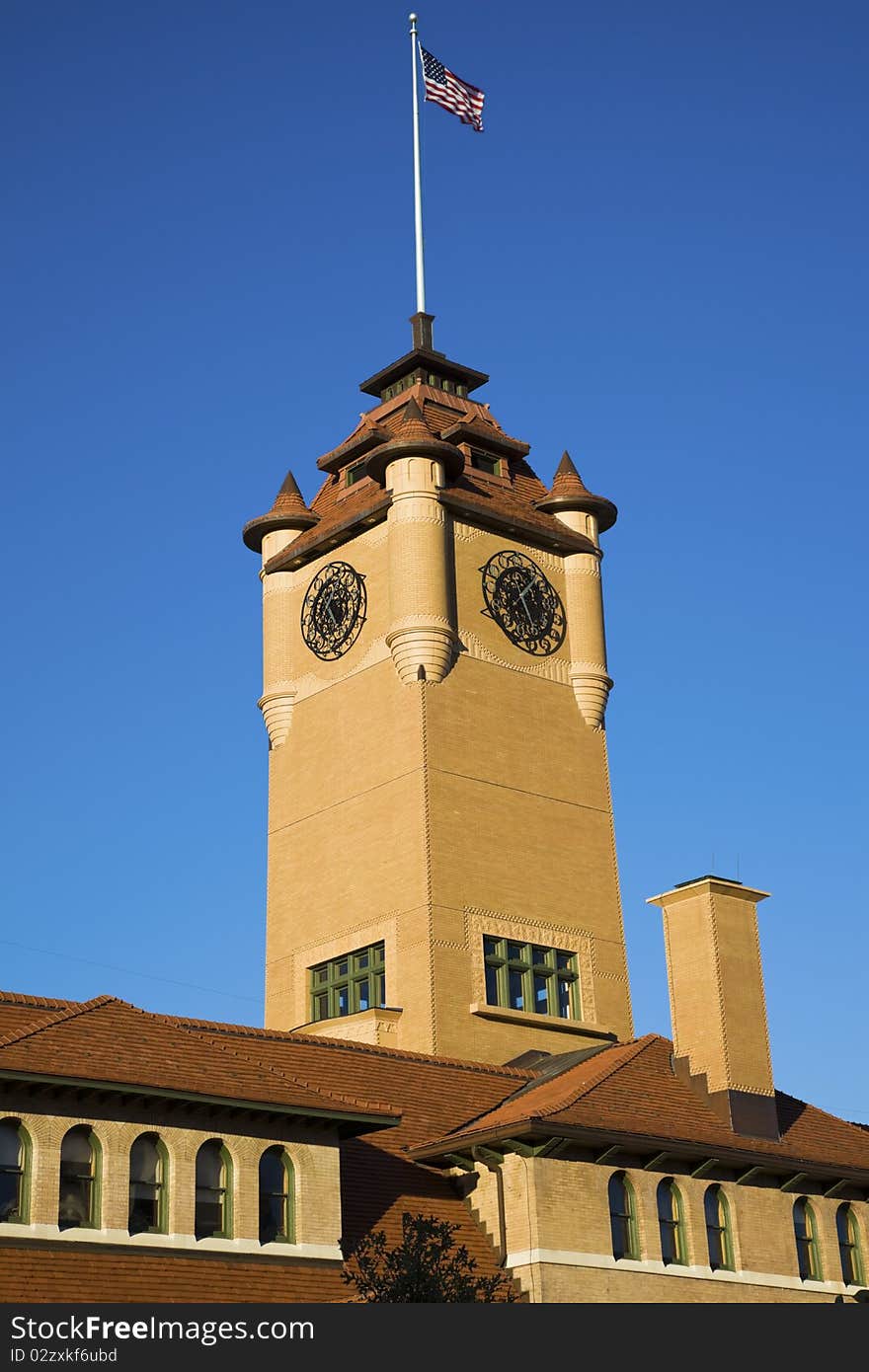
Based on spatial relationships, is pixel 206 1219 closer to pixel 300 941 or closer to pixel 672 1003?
pixel 672 1003

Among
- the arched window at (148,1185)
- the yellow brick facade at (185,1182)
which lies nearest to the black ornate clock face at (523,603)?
the yellow brick facade at (185,1182)

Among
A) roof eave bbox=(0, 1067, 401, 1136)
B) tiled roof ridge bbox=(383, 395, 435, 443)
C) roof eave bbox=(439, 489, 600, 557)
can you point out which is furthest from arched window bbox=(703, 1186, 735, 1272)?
tiled roof ridge bbox=(383, 395, 435, 443)

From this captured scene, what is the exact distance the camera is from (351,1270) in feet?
103

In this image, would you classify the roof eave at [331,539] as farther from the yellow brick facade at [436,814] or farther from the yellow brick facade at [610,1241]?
the yellow brick facade at [610,1241]

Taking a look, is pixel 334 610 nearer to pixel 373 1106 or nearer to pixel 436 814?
pixel 436 814

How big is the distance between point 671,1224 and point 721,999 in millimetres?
5097

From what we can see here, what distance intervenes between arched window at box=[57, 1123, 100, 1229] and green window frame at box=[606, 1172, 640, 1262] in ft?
32.8

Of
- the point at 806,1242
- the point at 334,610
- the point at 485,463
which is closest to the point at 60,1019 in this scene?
the point at 806,1242

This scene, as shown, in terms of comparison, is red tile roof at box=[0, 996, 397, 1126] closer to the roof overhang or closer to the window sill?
the roof overhang

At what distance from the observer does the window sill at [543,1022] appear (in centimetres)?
4547

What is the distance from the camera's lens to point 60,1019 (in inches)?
1204

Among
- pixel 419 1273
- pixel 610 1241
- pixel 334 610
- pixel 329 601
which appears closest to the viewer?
pixel 419 1273

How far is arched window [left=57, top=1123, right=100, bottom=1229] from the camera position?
29091 millimetres

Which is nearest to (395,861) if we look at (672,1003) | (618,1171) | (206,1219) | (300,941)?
(300,941)
